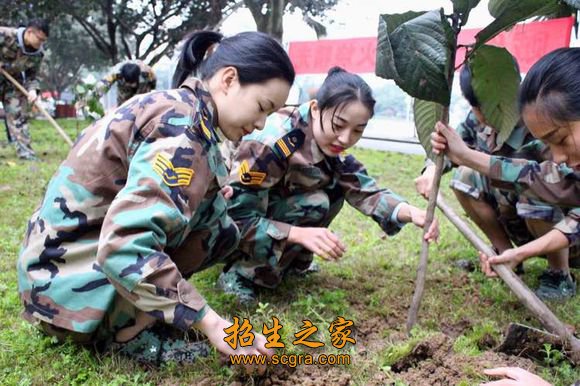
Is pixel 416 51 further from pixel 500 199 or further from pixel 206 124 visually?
pixel 500 199

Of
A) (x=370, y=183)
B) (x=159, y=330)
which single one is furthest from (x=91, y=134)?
(x=370, y=183)

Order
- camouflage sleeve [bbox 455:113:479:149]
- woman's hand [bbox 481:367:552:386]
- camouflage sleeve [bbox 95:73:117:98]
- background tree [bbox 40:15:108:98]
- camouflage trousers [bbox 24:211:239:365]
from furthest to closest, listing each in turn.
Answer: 1. background tree [bbox 40:15:108:98]
2. camouflage sleeve [bbox 95:73:117:98]
3. camouflage sleeve [bbox 455:113:479:149]
4. camouflage trousers [bbox 24:211:239:365]
5. woman's hand [bbox 481:367:552:386]

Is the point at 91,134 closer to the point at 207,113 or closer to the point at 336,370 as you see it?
the point at 207,113

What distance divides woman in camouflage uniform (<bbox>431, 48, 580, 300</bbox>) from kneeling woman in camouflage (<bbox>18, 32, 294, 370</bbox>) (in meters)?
0.68

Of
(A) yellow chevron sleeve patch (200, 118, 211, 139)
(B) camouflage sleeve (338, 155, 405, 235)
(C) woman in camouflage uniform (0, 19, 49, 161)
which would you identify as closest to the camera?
(A) yellow chevron sleeve patch (200, 118, 211, 139)

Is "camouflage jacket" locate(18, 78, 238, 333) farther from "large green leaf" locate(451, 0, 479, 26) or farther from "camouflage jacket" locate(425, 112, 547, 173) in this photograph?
"camouflage jacket" locate(425, 112, 547, 173)

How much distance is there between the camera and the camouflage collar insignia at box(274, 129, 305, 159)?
2.28m

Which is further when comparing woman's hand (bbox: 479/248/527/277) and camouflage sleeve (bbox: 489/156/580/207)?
camouflage sleeve (bbox: 489/156/580/207)

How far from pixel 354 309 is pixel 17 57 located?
5.51m

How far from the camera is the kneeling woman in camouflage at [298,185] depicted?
87.4 inches

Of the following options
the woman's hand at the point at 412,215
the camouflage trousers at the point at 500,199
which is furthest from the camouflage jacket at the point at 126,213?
the camouflage trousers at the point at 500,199

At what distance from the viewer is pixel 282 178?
2.39 m

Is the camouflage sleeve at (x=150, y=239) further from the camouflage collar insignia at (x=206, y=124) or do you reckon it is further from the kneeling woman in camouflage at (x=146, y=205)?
the camouflage collar insignia at (x=206, y=124)

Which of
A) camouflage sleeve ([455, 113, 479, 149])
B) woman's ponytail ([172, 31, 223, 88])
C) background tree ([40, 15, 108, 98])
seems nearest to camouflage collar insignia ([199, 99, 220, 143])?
woman's ponytail ([172, 31, 223, 88])
